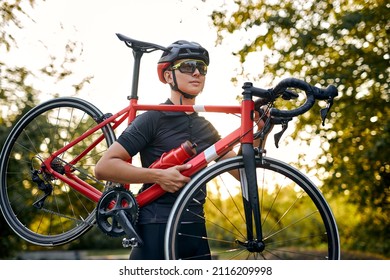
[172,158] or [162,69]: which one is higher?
[162,69]

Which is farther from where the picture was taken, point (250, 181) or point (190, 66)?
point (190, 66)

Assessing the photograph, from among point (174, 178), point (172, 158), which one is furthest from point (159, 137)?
point (174, 178)

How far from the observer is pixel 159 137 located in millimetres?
3115

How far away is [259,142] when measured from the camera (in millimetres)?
2986

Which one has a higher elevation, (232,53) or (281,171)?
(232,53)

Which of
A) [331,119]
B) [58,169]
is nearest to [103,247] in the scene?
[331,119]

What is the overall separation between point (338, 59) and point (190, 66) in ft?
A: 12.7

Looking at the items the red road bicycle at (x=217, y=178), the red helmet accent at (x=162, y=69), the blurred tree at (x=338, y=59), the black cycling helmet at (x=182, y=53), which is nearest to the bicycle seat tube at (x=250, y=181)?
the red road bicycle at (x=217, y=178)

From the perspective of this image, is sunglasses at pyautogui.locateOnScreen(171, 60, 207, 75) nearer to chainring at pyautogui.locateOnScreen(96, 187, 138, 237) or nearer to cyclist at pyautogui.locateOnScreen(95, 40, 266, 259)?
cyclist at pyautogui.locateOnScreen(95, 40, 266, 259)

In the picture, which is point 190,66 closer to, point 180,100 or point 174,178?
point 180,100

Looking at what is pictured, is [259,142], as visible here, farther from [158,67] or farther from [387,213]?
[387,213]

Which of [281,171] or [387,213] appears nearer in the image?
[281,171]
